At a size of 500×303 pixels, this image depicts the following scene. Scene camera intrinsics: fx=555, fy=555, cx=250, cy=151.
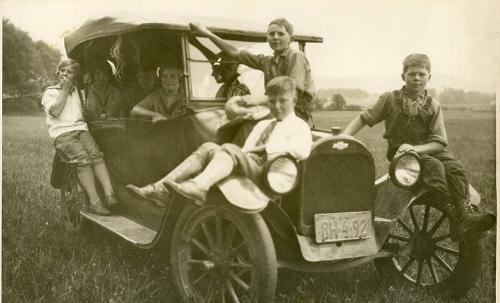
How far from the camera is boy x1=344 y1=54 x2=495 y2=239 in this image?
269 cm

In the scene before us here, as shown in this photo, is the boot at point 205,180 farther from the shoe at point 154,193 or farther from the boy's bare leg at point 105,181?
the boy's bare leg at point 105,181

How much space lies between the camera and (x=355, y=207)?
2.60 meters

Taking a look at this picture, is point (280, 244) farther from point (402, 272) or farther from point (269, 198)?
point (402, 272)

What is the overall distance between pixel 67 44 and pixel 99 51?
231 mm

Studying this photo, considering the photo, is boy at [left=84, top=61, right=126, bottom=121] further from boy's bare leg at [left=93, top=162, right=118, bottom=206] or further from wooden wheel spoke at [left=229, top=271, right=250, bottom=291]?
wooden wheel spoke at [left=229, top=271, right=250, bottom=291]

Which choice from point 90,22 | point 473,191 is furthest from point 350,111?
point 90,22

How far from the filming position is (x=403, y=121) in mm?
2879

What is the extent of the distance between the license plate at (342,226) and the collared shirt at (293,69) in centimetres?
55

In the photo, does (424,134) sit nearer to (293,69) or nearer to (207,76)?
(293,69)

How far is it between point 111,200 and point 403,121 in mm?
1746

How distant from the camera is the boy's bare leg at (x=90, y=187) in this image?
3348mm

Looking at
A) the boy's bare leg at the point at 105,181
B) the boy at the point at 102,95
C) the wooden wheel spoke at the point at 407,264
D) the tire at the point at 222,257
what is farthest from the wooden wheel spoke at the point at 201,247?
→ the boy at the point at 102,95

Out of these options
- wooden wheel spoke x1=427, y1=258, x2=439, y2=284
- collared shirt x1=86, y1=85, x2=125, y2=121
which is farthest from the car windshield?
wooden wheel spoke x1=427, y1=258, x2=439, y2=284

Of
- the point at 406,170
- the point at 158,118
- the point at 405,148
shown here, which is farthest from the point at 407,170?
the point at 158,118
